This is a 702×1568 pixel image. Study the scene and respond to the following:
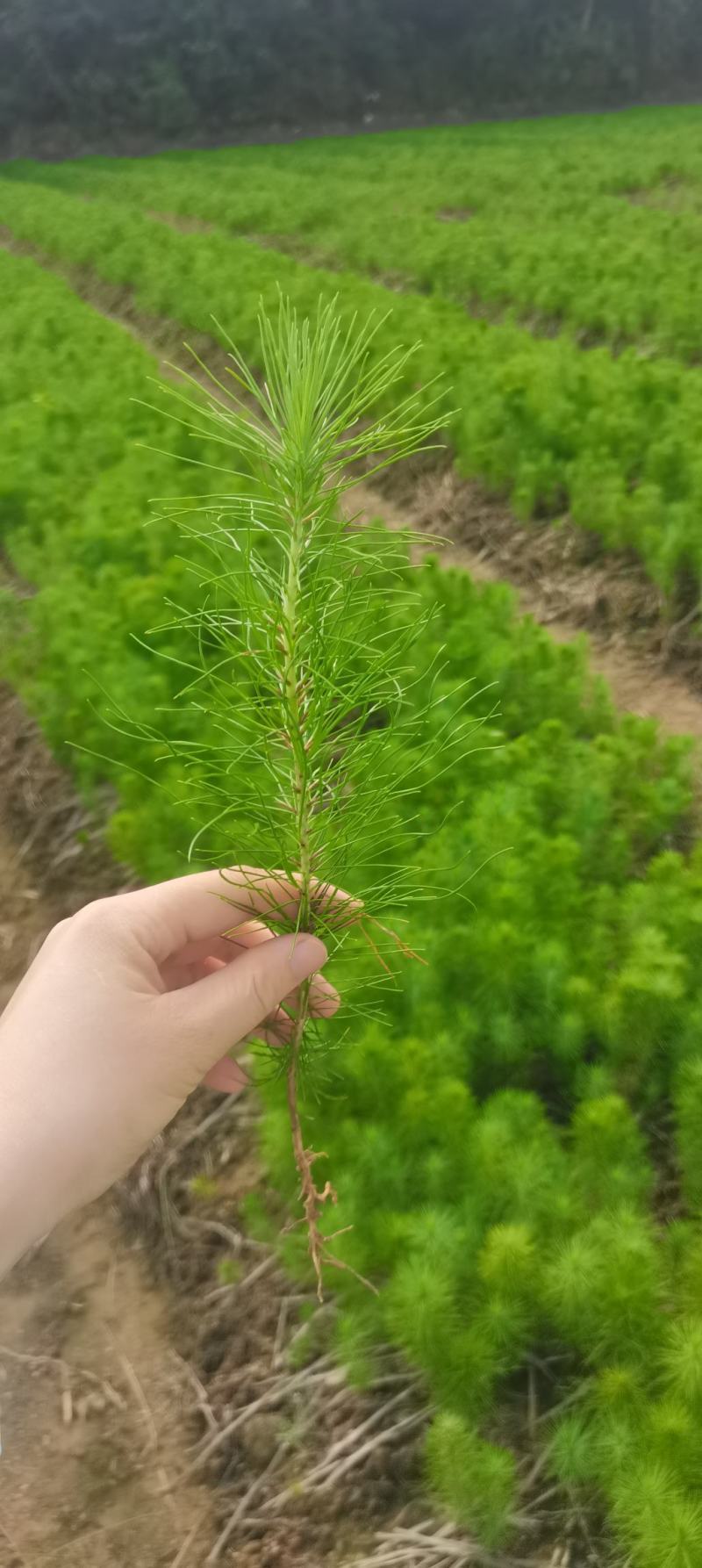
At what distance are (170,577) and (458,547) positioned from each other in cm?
235

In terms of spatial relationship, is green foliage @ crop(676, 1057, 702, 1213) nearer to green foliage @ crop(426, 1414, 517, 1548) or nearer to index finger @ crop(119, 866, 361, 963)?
green foliage @ crop(426, 1414, 517, 1548)

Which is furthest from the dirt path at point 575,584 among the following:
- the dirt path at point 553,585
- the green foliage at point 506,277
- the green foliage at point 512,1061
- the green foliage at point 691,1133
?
the green foliage at point 691,1133

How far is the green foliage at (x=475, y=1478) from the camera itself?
1894 mm

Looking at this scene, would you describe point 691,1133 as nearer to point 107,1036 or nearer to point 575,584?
point 107,1036

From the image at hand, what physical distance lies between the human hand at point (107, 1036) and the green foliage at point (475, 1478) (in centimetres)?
87

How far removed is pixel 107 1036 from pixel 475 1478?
1162 mm

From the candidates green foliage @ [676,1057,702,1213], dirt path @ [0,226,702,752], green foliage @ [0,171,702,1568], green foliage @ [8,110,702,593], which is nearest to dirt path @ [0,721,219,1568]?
green foliage @ [0,171,702,1568]

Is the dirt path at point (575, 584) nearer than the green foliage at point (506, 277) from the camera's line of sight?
Yes

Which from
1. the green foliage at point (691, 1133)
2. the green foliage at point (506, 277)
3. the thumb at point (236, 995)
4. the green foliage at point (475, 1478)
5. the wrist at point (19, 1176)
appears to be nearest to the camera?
the wrist at point (19, 1176)

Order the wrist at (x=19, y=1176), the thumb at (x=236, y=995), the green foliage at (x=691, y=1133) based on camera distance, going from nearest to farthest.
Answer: the wrist at (x=19, y=1176)
the thumb at (x=236, y=995)
the green foliage at (x=691, y=1133)

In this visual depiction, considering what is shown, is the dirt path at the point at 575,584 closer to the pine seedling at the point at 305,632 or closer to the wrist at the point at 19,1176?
the pine seedling at the point at 305,632

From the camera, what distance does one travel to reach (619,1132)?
2318 millimetres

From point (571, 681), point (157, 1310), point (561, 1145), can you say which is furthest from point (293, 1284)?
point (571, 681)

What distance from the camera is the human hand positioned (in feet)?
4.79
